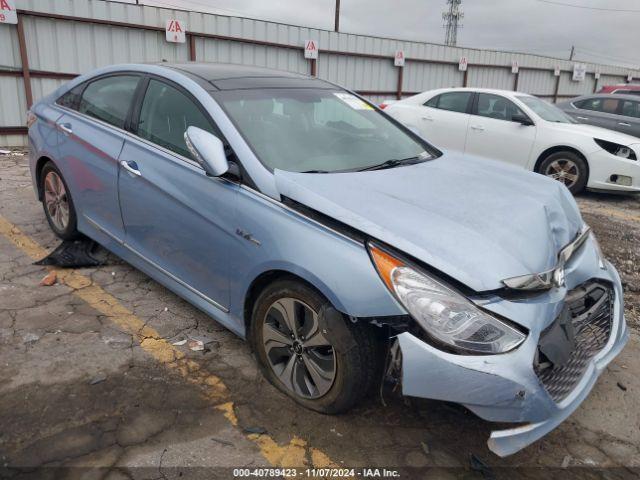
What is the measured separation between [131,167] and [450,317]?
7.33ft

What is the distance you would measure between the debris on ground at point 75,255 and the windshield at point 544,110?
6.58m

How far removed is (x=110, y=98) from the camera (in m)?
3.74

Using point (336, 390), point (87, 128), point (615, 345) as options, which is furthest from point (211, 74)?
point (615, 345)

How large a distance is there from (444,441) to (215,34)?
10.9 metres

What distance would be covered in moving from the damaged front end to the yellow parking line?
590 mm

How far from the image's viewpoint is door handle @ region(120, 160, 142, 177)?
324 cm

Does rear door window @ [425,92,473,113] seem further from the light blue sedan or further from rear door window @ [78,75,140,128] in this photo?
rear door window @ [78,75,140,128]

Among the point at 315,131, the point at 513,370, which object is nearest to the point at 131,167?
the point at 315,131

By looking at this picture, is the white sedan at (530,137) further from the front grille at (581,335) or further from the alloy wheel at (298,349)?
the alloy wheel at (298,349)

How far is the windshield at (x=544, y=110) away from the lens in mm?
7945

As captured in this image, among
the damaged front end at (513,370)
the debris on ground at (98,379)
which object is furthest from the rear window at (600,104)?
the debris on ground at (98,379)

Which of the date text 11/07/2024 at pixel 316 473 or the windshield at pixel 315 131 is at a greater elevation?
the windshield at pixel 315 131

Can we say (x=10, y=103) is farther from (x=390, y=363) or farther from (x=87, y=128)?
(x=390, y=363)

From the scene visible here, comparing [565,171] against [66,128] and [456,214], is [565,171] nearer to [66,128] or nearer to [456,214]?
[456,214]
